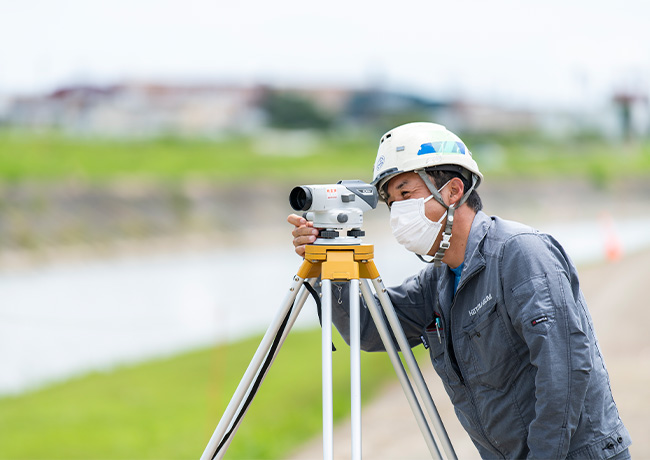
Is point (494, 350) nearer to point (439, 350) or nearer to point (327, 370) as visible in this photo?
point (439, 350)

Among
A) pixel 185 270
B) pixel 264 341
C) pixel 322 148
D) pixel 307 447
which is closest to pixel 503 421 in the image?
pixel 264 341

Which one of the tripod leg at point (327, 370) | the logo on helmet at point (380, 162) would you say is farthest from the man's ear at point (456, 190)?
the tripod leg at point (327, 370)

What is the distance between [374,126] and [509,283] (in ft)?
231

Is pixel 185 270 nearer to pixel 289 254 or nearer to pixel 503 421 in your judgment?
pixel 289 254

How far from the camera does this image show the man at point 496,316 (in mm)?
1892

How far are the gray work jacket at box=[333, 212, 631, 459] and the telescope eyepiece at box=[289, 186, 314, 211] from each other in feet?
1.47

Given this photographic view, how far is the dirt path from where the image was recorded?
4.93 meters

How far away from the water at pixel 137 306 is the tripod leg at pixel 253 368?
278 inches

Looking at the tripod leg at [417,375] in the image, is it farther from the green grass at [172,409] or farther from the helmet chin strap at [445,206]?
the green grass at [172,409]

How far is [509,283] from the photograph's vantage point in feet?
6.48

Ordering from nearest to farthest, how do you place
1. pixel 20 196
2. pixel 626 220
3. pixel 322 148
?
pixel 20 196
pixel 626 220
pixel 322 148

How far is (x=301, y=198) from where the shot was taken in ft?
7.05

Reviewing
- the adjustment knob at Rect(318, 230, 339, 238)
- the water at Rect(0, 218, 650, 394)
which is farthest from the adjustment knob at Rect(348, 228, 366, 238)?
the water at Rect(0, 218, 650, 394)

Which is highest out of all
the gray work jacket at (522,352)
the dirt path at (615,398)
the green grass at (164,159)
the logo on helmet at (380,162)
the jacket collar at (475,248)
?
the green grass at (164,159)
